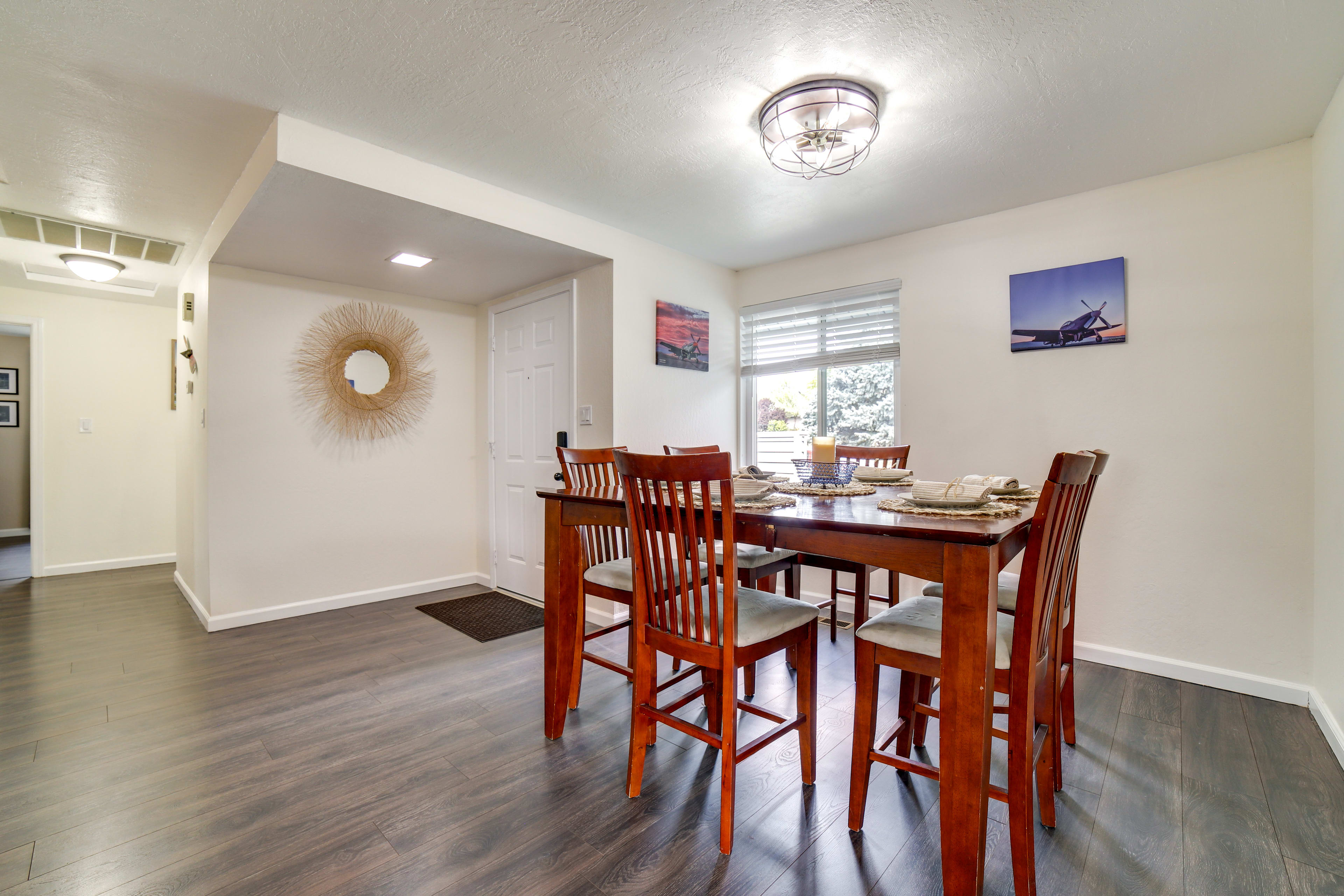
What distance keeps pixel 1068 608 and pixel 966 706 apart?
2.94ft

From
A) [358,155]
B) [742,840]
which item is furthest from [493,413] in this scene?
[742,840]

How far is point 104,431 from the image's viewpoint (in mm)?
4812

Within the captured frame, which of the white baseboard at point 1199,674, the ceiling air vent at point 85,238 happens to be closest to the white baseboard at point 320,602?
the ceiling air vent at point 85,238

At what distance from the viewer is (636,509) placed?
164cm

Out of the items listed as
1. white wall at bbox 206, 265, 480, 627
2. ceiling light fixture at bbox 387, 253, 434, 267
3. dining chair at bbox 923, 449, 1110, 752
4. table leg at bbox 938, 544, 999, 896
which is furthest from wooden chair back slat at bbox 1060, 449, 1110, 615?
white wall at bbox 206, 265, 480, 627

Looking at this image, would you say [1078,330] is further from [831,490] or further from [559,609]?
[559,609]

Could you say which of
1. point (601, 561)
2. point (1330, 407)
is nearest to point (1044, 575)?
point (601, 561)

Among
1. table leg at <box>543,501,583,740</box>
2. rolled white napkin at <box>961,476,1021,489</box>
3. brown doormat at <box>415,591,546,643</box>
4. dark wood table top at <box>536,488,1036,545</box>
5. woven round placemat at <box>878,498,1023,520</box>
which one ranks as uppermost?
rolled white napkin at <box>961,476,1021,489</box>

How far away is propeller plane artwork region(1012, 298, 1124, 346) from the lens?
2844 millimetres

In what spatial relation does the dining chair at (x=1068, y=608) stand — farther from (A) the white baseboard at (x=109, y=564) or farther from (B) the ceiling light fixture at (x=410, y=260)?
(A) the white baseboard at (x=109, y=564)

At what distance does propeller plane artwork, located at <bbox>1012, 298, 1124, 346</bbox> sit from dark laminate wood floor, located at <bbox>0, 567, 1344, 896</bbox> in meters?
1.61

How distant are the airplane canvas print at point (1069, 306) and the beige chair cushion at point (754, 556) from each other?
1.79 metres

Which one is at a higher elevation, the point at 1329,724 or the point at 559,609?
the point at 559,609

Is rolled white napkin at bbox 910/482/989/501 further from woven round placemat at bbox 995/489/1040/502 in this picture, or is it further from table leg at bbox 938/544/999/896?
table leg at bbox 938/544/999/896
